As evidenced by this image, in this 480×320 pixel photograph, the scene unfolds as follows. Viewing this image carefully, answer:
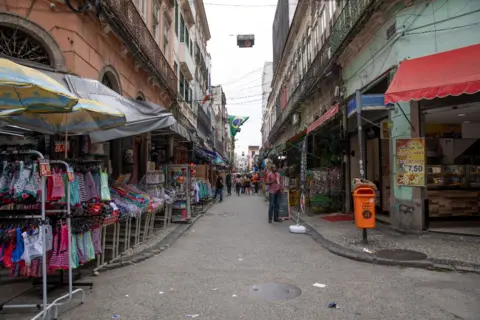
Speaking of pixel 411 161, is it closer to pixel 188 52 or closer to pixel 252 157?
pixel 188 52

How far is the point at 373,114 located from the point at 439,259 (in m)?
6.73

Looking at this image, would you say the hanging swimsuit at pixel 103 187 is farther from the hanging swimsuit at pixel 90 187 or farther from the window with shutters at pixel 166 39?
the window with shutters at pixel 166 39

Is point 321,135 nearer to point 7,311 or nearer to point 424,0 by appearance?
point 424,0

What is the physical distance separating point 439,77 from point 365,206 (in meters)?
3.13

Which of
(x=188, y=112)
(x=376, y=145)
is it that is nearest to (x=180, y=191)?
(x=376, y=145)

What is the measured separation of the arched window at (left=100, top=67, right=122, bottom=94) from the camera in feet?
36.5

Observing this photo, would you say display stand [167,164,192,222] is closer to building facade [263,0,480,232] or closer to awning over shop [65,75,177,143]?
awning over shop [65,75,177,143]

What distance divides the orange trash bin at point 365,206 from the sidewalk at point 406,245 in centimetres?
51

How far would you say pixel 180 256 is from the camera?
7445mm

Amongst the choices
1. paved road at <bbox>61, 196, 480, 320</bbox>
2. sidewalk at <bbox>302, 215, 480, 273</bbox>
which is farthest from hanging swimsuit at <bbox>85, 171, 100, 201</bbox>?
sidewalk at <bbox>302, 215, 480, 273</bbox>

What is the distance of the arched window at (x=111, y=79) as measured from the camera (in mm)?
11125

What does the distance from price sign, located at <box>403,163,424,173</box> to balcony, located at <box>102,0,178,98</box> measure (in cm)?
890

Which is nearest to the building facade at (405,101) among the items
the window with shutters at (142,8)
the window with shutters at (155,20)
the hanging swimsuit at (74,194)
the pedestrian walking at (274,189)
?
the pedestrian walking at (274,189)

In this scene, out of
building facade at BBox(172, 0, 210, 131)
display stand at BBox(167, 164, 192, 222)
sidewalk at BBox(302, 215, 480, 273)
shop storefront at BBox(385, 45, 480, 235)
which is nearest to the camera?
sidewalk at BBox(302, 215, 480, 273)
